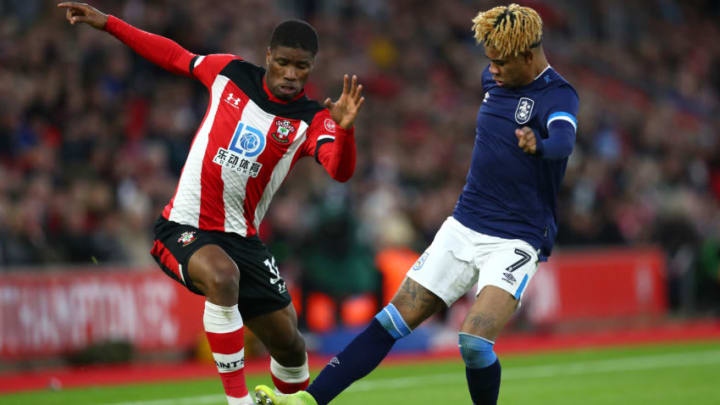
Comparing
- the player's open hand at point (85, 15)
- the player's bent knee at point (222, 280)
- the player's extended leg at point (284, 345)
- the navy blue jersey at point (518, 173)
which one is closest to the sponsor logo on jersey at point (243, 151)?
the player's bent knee at point (222, 280)

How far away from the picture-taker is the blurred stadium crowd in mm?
12594

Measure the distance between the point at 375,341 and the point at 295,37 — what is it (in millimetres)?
1985

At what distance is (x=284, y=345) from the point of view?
6.60 metres

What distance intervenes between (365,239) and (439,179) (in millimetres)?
3016

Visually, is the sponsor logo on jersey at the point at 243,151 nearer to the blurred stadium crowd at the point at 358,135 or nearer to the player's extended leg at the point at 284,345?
the player's extended leg at the point at 284,345

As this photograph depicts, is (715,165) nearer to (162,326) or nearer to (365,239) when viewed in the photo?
(365,239)

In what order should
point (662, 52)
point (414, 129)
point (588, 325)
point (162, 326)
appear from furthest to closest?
point (662, 52) → point (414, 129) → point (588, 325) → point (162, 326)

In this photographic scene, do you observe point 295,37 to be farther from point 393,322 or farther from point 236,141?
point 393,322

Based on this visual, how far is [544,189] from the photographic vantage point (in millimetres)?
6133

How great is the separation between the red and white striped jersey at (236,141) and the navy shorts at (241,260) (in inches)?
2.7

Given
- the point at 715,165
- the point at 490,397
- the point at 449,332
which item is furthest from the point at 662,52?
the point at 490,397

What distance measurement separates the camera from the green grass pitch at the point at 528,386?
898 centimetres

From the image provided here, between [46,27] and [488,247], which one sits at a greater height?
[46,27]

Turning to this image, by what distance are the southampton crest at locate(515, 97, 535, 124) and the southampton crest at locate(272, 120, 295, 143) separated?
148 cm
